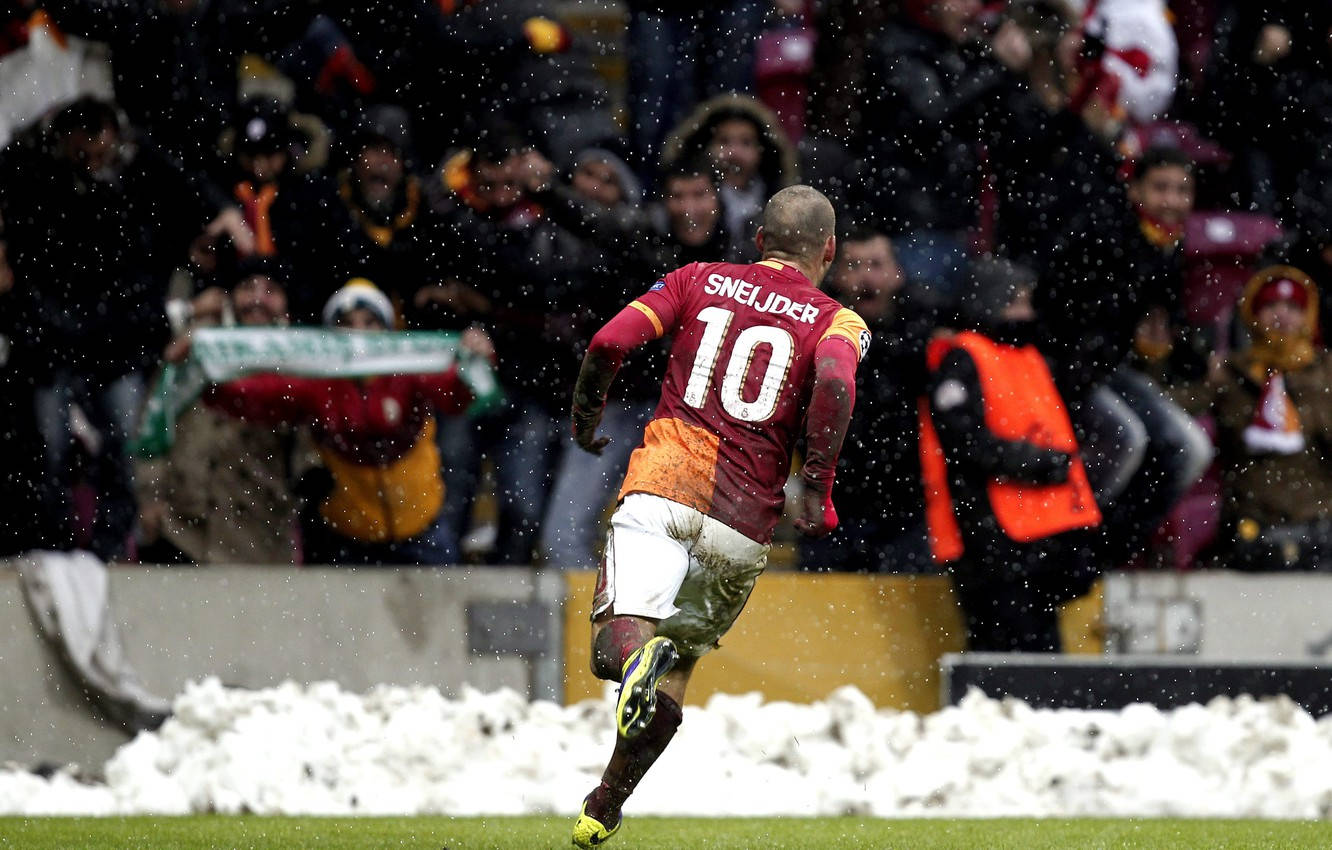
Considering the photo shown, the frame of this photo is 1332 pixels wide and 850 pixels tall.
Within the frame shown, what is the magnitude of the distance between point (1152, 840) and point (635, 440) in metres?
3.30

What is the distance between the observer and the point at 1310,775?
6996 mm

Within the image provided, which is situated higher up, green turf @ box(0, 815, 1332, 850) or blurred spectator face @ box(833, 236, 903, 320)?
blurred spectator face @ box(833, 236, 903, 320)

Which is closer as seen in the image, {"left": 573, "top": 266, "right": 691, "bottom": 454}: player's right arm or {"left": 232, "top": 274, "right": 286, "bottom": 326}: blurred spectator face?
{"left": 573, "top": 266, "right": 691, "bottom": 454}: player's right arm

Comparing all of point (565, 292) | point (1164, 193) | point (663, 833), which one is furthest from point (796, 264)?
point (1164, 193)

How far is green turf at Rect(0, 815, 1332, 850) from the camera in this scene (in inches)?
232

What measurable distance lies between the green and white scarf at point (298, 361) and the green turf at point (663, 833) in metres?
2.46

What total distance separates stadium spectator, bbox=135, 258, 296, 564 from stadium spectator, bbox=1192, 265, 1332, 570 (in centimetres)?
448

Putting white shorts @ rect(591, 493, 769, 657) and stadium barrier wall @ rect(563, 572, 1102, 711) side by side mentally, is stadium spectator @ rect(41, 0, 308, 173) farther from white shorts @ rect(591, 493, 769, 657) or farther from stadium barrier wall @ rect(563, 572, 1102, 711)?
white shorts @ rect(591, 493, 769, 657)

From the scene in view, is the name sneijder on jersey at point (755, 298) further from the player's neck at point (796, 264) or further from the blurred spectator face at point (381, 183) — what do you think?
the blurred spectator face at point (381, 183)

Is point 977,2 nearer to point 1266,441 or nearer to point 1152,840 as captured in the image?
point 1266,441

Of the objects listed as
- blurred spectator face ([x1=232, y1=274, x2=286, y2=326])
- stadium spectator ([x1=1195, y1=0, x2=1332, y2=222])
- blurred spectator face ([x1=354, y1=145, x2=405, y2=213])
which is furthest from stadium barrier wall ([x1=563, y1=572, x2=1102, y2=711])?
stadium spectator ([x1=1195, y1=0, x2=1332, y2=222])

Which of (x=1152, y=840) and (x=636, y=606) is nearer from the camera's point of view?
(x=636, y=606)

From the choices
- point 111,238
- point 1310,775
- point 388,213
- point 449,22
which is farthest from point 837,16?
point 1310,775

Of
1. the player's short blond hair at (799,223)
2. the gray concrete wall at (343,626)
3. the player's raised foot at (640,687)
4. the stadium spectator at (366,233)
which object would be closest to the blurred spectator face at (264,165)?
the stadium spectator at (366,233)
